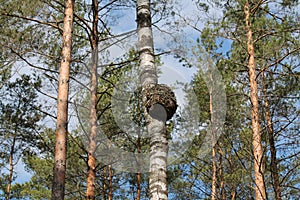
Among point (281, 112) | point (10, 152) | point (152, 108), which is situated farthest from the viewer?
point (10, 152)

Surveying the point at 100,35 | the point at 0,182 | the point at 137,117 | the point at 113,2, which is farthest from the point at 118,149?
the point at 0,182

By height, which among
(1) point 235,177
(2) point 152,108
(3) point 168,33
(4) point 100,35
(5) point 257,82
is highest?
(4) point 100,35

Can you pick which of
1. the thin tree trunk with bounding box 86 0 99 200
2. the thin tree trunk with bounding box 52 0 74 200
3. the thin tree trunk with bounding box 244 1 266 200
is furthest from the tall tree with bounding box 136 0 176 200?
the thin tree trunk with bounding box 86 0 99 200

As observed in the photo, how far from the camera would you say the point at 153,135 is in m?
2.85

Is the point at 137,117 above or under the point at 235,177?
above

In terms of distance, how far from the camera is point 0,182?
43.3ft

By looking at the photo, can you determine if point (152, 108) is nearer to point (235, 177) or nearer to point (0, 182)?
point (235, 177)

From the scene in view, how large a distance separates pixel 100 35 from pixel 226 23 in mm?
2594

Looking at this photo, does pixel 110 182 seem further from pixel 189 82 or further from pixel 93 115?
pixel 189 82

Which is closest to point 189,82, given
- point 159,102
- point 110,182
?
point 159,102

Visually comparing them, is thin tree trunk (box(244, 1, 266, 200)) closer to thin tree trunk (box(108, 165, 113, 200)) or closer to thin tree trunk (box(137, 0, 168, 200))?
thin tree trunk (box(137, 0, 168, 200))

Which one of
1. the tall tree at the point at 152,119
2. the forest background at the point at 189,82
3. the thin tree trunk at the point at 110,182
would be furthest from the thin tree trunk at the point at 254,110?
the thin tree trunk at the point at 110,182

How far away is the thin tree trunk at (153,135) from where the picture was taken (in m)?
2.74

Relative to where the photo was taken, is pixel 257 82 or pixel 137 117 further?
pixel 137 117
